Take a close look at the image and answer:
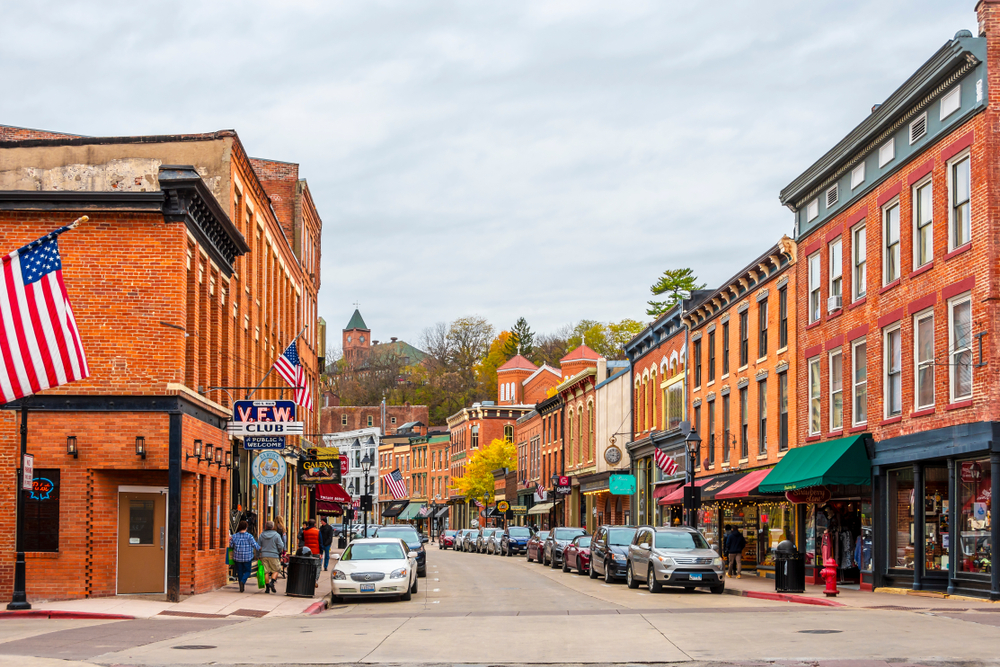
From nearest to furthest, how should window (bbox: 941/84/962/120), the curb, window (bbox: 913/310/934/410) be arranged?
the curb → window (bbox: 941/84/962/120) → window (bbox: 913/310/934/410)

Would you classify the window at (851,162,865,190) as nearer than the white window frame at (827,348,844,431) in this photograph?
Yes

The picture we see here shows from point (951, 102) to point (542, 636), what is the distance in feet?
48.0

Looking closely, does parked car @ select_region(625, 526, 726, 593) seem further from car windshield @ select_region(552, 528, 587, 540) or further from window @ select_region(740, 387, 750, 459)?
car windshield @ select_region(552, 528, 587, 540)

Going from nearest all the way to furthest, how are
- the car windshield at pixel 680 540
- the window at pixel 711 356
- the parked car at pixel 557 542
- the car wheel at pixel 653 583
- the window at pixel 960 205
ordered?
the window at pixel 960 205
the car wheel at pixel 653 583
the car windshield at pixel 680 540
the window at pixel 711 356
the parked car at pixel 557 542

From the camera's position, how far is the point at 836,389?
3128 centimetres

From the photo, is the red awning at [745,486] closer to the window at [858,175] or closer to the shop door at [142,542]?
the window at [858,175]

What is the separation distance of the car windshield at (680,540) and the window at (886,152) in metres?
10.0

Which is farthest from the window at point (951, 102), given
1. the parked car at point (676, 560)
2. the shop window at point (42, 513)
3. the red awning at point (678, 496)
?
the shop window at point (42, 513)

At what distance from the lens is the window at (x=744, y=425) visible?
38750 mm

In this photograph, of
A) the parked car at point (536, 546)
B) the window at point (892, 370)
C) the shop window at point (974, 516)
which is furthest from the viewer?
the parked car at point (536, 546)

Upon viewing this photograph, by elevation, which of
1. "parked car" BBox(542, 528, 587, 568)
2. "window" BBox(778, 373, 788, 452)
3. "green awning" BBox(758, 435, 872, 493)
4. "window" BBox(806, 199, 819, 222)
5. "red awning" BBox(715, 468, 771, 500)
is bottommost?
"parked car" BBox(542, 528, 587, 568)

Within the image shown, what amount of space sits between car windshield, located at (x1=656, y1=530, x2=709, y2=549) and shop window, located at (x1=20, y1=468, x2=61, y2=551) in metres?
13.7

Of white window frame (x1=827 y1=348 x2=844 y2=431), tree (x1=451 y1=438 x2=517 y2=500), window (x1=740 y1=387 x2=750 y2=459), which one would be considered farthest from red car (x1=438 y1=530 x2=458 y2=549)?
white window frame (x1=827 y1=348 x2=844 y2=431)

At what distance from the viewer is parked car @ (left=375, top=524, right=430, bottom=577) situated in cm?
3903
